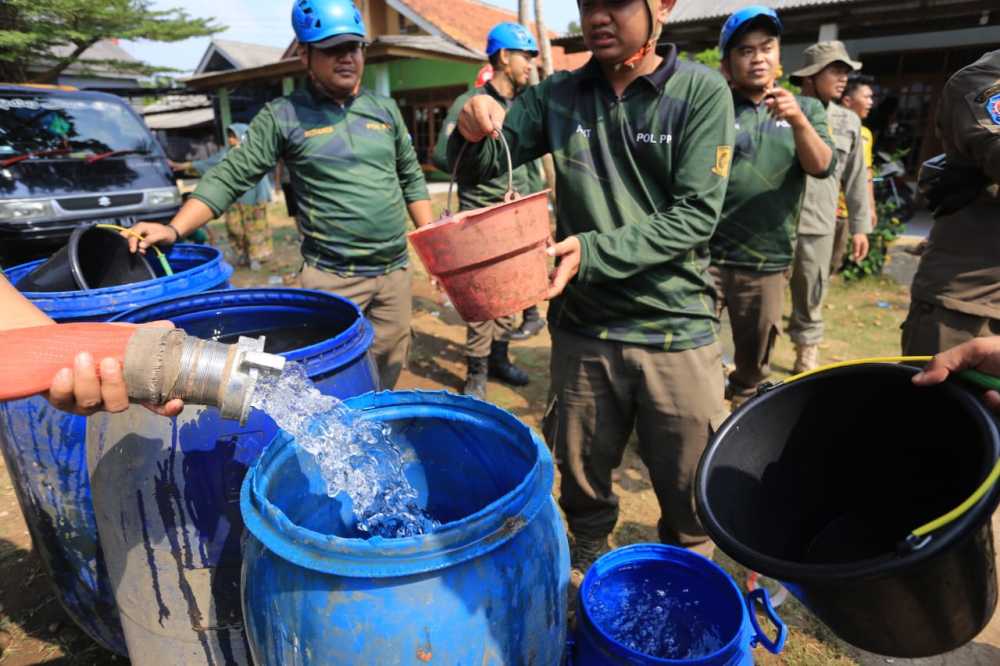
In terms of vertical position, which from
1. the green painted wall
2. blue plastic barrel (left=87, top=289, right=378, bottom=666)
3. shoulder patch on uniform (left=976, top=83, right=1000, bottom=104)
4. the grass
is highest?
the green painted wall

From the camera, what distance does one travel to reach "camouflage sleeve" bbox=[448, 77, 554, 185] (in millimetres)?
2166

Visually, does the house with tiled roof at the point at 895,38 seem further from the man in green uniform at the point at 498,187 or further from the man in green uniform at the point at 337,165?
the man in green uniform at the point at 337,165

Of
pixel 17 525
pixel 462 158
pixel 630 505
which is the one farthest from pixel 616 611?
pixel 17 525

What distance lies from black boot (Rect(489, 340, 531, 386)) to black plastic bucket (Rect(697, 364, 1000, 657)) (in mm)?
3325

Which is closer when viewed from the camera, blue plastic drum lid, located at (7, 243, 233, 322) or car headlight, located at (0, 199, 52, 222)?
blue plastic drum lid, located at (7, 243, 233, 322)

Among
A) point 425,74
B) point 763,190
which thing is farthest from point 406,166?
point 425,74

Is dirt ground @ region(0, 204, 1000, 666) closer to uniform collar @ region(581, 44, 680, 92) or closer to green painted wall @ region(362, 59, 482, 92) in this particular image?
uniform collar @ region(581, 44, 680, 92)

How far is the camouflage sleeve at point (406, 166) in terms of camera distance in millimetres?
3625

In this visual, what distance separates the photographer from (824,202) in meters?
4.30

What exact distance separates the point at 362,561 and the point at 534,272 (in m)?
0.90

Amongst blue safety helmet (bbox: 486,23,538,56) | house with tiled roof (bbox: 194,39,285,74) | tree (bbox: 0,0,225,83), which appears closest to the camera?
blue safety helmet (bbox: 486,23,538,56)

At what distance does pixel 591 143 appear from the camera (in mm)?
2090

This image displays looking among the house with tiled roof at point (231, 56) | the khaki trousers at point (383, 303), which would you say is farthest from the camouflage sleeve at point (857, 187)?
the house with tiled roof at point (231, 56)

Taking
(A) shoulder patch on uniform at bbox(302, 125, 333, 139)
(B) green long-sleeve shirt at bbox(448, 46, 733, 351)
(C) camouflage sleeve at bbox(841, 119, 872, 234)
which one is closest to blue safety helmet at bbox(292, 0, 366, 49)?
(A) shoulder patch on uniform at bbox(302, 125, 333, 139)
